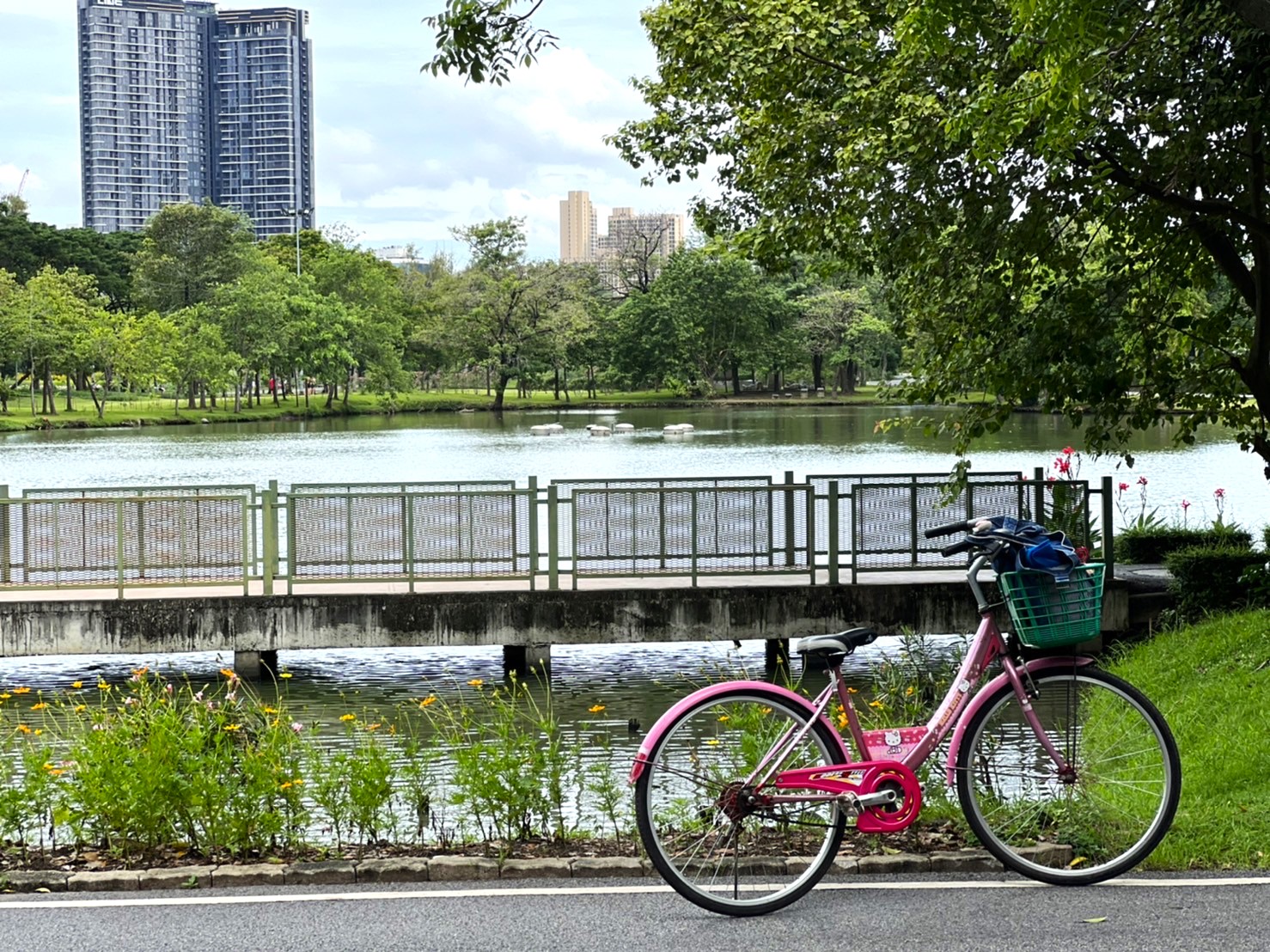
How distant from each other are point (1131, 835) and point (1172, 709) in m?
5.64

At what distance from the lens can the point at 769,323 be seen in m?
110

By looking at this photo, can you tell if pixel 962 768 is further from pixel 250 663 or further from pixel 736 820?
pixel 250 663

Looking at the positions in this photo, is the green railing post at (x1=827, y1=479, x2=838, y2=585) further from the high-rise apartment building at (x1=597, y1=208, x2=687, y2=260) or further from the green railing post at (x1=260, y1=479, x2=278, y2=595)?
the high-rise apartment building at (x1=597, y1=208, x2=687, y2=260)

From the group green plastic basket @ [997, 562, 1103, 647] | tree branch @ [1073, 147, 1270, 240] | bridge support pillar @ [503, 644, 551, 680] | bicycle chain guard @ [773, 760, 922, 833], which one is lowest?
bridge support pillar @ [503, 644, 551, 680]

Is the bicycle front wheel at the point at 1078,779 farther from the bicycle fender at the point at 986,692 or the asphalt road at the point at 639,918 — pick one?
the asphalt road at the point at 639,918

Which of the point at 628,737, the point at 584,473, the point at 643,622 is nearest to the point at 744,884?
the point at 628,737

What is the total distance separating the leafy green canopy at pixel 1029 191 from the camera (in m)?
12.2

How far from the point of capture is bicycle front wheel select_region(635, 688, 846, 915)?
5781 millimetres

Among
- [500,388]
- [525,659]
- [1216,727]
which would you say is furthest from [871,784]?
[500,388]

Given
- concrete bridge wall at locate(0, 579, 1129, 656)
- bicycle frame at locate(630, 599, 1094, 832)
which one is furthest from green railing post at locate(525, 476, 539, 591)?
bicycle frame at locate(630, 599, 1094, 832)

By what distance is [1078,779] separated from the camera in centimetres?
618

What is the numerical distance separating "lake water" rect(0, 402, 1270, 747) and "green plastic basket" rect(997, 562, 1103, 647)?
6371 mm

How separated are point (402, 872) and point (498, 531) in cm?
1061

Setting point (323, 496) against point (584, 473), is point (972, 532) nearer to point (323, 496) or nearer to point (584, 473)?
point (323, 496)
